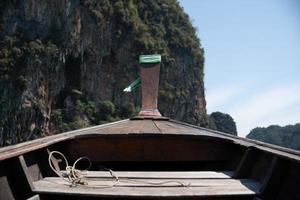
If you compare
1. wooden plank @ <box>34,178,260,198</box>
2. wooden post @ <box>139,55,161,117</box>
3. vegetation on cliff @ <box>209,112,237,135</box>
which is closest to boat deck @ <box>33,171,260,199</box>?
wooden plank @ <box>34,178,260,198</box>

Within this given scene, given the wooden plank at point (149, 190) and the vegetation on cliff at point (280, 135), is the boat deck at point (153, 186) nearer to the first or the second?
the wooden plank at point (149, 190)

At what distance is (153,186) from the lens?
1.73 metres

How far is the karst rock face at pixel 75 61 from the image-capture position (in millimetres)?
25594

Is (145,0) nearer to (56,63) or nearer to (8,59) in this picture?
(56,63)

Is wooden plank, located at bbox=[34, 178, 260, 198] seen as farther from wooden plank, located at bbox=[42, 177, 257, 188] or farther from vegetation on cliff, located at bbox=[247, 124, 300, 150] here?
vegetation on cliff, located at bbox=[247, 124, 300, 150]

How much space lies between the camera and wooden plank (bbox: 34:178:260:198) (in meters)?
1.57

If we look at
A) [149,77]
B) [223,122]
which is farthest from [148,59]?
[223,122]

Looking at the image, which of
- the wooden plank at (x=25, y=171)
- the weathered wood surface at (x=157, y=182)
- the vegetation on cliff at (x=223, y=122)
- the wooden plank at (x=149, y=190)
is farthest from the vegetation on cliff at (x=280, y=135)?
the wooden plank at (x=25, y=171)

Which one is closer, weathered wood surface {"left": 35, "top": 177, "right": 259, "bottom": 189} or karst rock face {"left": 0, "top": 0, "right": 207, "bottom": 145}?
weathered wood surface {"left": 35, "top": 177, "right": 259, "bottom": 189}

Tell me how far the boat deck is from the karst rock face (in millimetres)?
24185

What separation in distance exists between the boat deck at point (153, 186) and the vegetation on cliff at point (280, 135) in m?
50.3

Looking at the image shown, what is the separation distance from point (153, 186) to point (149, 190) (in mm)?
83

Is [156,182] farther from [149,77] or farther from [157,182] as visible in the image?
[149,77]

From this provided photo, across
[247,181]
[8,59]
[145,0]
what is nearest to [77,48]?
[8,59]
